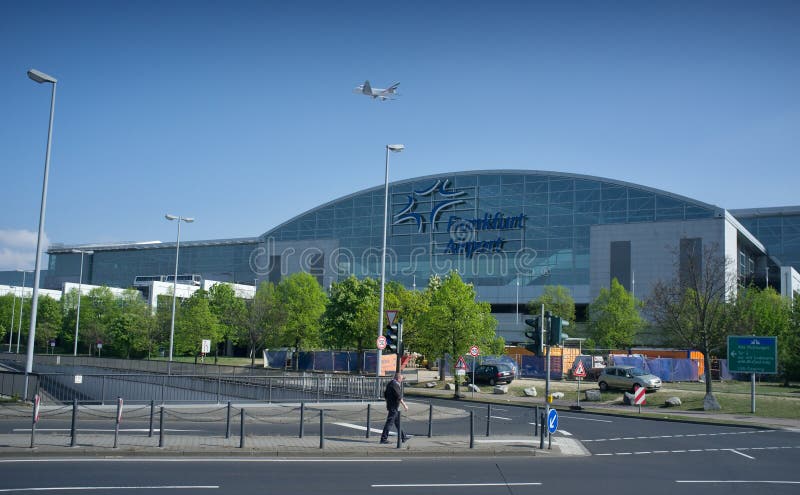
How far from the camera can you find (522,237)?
286ft

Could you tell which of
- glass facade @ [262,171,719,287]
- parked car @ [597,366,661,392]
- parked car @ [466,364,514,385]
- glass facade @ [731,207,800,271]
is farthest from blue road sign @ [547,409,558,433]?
glass facade @ [731,207,800,271]

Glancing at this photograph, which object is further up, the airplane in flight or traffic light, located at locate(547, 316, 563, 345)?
the airplane in flight

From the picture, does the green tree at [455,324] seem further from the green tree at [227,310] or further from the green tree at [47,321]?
the green tree at [47,321]

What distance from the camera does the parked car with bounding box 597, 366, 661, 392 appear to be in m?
42.6

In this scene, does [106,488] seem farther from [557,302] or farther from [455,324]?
[557,302]

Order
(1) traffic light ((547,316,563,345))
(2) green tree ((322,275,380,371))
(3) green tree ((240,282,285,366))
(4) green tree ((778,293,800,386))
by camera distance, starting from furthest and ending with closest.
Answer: (3) green tree ((240,282,285,366))
(2) green tree ((322,275,380,371))
(4) green tree ((778,293,800,386))
(1) traffic light ((547,316,563,345))

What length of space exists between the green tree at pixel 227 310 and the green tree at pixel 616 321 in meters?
34.9

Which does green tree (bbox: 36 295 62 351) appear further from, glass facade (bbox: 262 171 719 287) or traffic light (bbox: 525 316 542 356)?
traffic light (bbox: 525 316 542 356)

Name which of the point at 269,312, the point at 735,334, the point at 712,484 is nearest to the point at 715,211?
the point at 735,334

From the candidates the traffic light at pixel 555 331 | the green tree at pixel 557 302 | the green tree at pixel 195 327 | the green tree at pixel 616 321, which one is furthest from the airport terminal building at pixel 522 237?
the traffic light at pixel 555 331

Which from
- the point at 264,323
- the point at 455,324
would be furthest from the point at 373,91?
the point at 264,323

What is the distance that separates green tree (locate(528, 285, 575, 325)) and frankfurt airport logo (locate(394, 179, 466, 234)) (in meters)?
20.0

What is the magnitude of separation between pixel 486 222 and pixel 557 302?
18.2 metres

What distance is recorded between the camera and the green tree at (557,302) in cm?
7494
